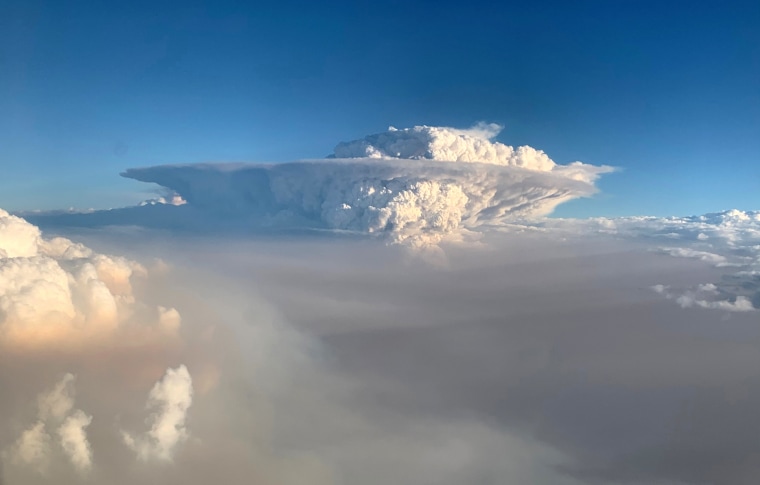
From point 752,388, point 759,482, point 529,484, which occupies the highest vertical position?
point 752,388

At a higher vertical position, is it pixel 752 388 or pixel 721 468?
pixel 752 388

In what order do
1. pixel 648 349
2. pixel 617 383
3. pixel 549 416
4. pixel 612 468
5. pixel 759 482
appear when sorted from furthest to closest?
pixel 648 349 < pixel 617 383 < pixel 549 416 < pixel 612 468 < pixel 759 482

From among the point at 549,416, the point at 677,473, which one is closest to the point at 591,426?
the point at 549,416

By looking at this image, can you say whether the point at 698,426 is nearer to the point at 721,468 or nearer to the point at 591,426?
the point at 721,468

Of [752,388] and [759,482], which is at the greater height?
[752,388]

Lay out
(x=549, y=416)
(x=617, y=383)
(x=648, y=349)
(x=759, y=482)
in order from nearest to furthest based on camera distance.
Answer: (x=759, y=482) → (x=549, y=416) → (x=617, y=383) → (x=648, y=349)

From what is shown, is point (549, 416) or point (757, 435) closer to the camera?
point (757, 435)

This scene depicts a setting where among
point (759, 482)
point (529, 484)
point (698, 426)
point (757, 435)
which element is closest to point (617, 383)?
point (698, 426)

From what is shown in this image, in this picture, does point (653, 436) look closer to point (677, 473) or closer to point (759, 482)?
point (677, 473)

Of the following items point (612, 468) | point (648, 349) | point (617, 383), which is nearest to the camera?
point (612, 468)
